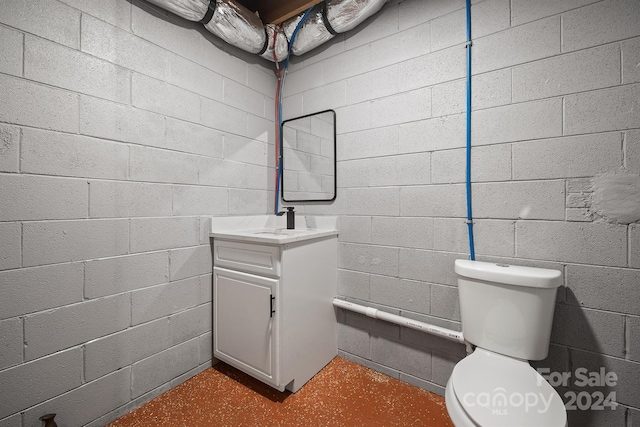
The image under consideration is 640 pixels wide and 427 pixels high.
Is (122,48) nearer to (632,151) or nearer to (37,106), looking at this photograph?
(37,106)

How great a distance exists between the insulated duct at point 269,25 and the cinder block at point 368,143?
69 centimetres

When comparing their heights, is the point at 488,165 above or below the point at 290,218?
above

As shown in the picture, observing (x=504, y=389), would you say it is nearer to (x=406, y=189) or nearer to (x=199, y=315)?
A: (x=406, y=189)

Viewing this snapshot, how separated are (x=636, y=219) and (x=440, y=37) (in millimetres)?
1260

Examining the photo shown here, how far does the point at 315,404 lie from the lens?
1400 mm

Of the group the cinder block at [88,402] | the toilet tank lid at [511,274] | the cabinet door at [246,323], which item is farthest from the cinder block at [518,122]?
the cinder block at [88,402]

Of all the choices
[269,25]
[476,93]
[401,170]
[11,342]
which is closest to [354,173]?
[401,170]

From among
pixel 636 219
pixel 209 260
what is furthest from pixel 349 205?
pixel 636 219

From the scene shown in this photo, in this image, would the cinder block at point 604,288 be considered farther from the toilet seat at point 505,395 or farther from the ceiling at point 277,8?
the ceiling at point 277,8

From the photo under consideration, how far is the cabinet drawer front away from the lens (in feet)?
4.53

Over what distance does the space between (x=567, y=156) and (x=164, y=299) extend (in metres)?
2.17

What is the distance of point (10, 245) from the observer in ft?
3.37

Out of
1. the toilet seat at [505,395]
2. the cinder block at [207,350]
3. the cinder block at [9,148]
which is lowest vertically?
the cinder block at [207,350]

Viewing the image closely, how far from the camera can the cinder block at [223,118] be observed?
5.46ft
